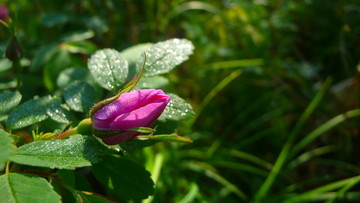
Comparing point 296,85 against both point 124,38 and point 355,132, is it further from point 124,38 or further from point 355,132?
point 124,38

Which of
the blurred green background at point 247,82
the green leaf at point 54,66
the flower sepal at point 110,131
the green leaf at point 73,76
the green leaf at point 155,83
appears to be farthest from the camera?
the blurred green background at point 247,82

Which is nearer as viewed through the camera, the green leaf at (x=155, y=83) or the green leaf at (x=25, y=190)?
the green leaf at (x=25, y=190)

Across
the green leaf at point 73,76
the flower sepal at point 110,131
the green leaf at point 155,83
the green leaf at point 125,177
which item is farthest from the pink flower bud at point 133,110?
the green leaf at point 73,76

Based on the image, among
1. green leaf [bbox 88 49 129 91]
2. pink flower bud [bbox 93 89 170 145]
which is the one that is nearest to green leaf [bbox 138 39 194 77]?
green leaf [bbox 88 49 129 91]

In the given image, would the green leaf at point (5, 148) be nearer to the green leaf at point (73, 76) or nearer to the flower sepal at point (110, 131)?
the flower sepal at point (110, 131)

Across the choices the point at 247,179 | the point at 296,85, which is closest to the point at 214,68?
the point at 296,85

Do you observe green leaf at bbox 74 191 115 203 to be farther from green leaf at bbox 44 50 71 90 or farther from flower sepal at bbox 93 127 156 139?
green leaf at bbox 44 50 71 90
